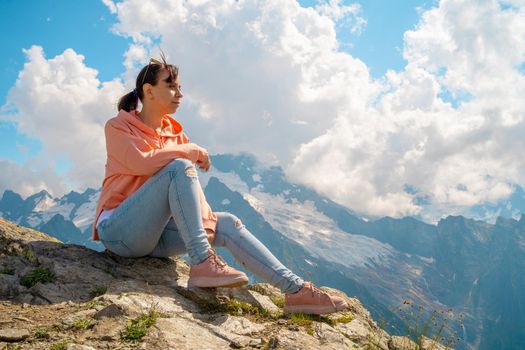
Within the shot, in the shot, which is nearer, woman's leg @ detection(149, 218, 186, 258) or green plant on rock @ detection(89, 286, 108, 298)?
green plant on rock @ detection(89, 286, 108, 298)

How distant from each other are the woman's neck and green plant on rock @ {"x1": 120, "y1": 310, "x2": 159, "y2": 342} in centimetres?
318

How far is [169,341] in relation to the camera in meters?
4.38

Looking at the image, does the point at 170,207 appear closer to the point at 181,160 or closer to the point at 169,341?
the point at 181,160

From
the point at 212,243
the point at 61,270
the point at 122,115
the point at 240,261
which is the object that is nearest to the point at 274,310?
the point at 240,261

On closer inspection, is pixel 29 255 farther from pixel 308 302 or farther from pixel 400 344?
pixel 400 344

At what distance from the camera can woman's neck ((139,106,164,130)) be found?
6773mm

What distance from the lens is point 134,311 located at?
4.90 metres

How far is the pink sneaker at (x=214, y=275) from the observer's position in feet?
18.7

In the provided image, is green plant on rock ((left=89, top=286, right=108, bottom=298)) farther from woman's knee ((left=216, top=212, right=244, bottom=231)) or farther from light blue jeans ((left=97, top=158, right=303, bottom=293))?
woman's knee ((left=216, top=212, right=244, bottom=231))

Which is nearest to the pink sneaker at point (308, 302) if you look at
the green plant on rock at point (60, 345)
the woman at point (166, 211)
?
the woman at point (166, 211)

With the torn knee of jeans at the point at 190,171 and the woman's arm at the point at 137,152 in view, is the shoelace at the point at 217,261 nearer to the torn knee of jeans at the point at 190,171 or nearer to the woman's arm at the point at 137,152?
the torn knee of jeans at the point at 190,171

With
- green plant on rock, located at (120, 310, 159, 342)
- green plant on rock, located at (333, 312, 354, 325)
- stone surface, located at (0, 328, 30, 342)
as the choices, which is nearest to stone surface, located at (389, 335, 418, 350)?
green plant on rock, located at (333, 312, 354, 325)

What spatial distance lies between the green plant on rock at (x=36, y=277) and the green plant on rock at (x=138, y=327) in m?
2.02

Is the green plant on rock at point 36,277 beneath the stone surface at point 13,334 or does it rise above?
above
